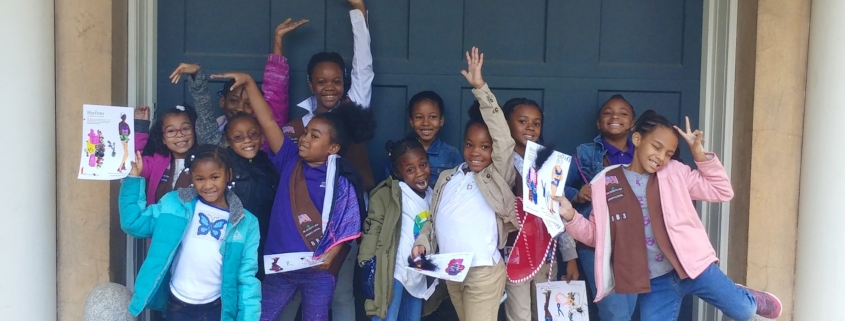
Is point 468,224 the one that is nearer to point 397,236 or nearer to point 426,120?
point 397,236

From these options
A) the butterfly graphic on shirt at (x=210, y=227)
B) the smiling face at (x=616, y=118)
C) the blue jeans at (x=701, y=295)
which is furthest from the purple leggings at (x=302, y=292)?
the smiling face at (x=616, y=118)

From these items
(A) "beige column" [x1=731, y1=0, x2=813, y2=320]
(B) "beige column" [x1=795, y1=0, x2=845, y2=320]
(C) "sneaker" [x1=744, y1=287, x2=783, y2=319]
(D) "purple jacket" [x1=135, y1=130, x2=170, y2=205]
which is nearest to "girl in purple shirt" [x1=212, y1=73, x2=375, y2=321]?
(D) "purple jacket" [x1=135, y1=130, x2=170, y2=205]

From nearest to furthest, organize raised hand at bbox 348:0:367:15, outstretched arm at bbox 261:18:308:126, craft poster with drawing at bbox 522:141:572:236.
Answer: craft poster with drawing at bbox 522:141:572:236 → outstretched arm at bbox 261:18:308:126 → raised hand at bbox 348:0:367:15

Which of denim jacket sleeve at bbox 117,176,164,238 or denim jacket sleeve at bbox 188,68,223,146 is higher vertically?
denim jacket sleeve at bbox 188,68,223,146

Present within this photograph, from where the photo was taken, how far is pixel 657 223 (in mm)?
3375

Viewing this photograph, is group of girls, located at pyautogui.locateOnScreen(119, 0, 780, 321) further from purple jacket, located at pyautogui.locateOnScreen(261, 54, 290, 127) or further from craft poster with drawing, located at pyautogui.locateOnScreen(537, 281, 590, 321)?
purple jacket, located at pyautogui.locateOnScreen(261, 54, 290, 127)

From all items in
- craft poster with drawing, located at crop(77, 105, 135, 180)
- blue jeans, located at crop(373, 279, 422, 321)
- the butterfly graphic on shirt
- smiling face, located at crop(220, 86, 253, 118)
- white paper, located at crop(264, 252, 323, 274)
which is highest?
smiling face, located at crop(220, 86, 253, 118)

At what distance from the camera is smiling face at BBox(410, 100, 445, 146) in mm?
3969

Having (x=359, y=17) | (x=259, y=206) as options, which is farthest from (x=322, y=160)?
(x=359, y=17)

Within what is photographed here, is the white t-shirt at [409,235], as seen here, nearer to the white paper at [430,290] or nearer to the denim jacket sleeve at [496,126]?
the white paper at [430,290]

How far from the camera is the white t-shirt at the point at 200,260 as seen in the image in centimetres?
333

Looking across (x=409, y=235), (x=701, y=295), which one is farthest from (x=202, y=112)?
(x=701, y=295)

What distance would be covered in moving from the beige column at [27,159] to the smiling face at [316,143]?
131 cm

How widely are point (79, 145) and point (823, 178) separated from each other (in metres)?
3.83
